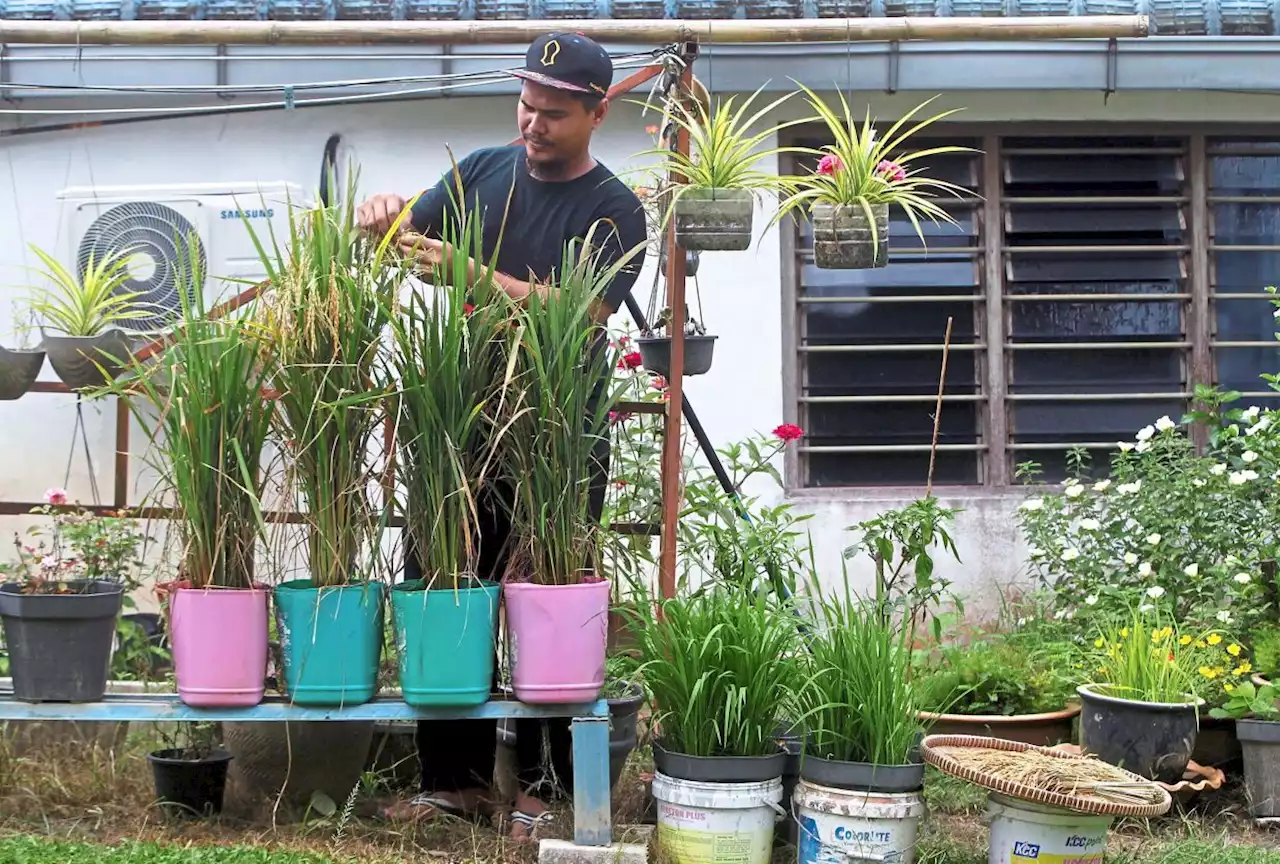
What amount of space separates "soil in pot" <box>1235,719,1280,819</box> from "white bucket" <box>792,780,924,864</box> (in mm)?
1337

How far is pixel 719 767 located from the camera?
3.46 metres

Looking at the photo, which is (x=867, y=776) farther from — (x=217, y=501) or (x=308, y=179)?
(x=308, y=179)

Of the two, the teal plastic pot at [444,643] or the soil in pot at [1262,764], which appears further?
the soil in pot at [1262,764]

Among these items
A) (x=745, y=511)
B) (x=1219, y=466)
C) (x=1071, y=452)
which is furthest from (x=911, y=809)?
Result: (x=1071, y=452)

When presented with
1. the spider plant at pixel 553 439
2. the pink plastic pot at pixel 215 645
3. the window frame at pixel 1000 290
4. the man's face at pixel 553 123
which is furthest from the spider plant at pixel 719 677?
the window frame at pixel 1000 290

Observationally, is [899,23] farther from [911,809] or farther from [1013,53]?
[911,809]

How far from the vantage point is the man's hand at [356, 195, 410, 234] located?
367cm

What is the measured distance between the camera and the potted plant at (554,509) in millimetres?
3457

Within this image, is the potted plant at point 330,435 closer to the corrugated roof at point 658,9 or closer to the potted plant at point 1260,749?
the potted plant at point 1260,749

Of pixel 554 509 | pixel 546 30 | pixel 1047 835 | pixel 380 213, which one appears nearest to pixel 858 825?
pixel 1047 835

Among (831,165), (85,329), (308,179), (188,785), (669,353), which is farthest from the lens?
(308,179)

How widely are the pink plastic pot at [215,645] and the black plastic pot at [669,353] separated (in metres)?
1.49

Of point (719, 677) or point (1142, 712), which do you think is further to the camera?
point (1142, 712)

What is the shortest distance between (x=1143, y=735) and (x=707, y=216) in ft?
6.20
